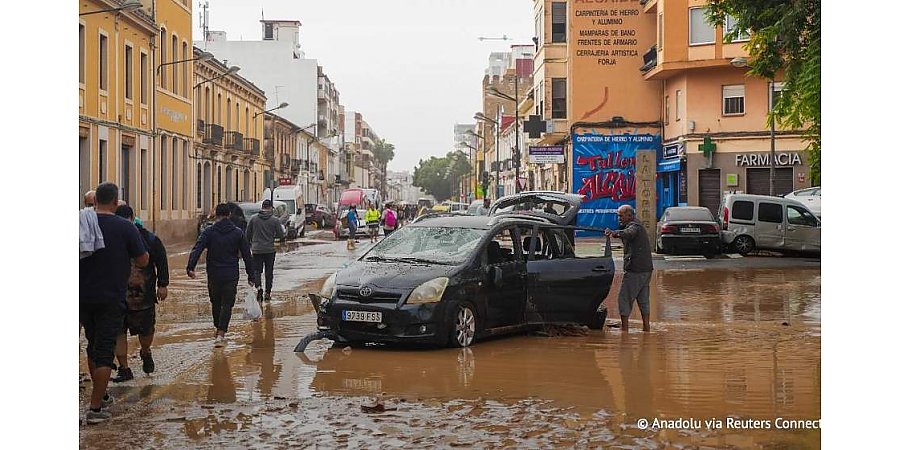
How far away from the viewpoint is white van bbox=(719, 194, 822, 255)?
30172 millimetres

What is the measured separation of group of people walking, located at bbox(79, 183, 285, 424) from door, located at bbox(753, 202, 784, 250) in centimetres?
1839

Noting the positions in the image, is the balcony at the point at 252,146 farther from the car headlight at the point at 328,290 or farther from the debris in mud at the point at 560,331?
the car headlight at the point at 328,290

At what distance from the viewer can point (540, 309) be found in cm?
1333

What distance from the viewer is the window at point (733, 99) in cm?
4153

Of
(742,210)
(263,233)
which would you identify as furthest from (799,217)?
(263,233)

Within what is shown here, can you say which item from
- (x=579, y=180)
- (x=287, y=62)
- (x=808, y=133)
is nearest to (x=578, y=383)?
(x=808, y=133)

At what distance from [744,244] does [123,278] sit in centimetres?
2419

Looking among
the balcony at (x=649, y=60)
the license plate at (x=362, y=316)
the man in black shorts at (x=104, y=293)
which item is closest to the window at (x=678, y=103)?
the balcony at (x=649, y=60)

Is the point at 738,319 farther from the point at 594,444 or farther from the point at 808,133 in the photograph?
the point at 808,133

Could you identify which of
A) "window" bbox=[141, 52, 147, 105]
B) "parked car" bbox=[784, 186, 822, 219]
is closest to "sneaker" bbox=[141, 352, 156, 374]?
"parked car" bbox=[784, 186, 822, 219]

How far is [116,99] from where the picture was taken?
36.0 m

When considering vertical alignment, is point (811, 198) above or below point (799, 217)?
above

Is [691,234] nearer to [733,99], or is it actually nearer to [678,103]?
[733,99]

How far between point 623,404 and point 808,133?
1911 centimetres
